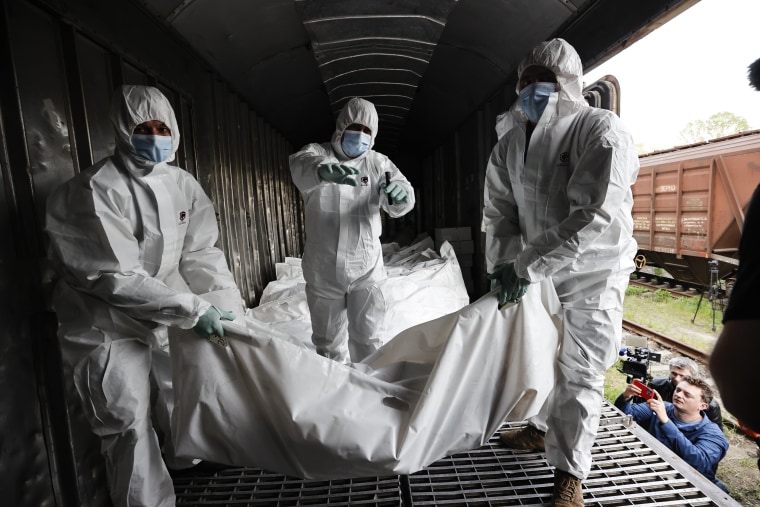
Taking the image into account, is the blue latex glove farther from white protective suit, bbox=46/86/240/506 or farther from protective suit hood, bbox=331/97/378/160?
protective suit hood, bbox=331/97/378/160

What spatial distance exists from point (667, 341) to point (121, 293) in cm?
508

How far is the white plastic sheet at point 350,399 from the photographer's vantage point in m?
1.31

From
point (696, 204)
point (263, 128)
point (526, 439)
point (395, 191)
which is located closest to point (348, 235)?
point (395, 191)

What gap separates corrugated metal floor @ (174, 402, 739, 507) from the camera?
1605mm

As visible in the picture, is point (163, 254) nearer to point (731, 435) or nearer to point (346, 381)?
point (346, 381)

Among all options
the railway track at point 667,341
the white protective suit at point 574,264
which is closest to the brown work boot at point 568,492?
the white protective suit at point 574,264

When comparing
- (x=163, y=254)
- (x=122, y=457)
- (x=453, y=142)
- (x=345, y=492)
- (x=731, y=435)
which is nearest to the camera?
(x=122, y=457)

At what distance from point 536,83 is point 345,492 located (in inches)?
76.4

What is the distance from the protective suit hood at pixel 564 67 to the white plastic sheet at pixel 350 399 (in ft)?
2.68

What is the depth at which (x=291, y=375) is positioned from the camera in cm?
136

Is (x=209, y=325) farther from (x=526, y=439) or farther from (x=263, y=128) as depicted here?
(x=263, y=128)

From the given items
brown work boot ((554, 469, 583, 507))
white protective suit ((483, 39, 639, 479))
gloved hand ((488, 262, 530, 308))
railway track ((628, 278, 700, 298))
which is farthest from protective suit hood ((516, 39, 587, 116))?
railway track ((628, 278, 700, 298))

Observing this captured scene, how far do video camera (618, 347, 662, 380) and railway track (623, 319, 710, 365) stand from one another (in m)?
1.32

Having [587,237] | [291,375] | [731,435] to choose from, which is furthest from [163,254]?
[731,435]
